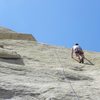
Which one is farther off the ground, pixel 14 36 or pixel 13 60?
pixel 13 60

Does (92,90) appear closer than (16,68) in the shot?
Yes

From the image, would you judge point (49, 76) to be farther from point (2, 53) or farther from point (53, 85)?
point (2, 53)

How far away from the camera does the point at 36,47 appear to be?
901 inches

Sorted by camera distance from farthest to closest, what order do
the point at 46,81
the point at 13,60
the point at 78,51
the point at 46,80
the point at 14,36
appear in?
the point at 14,36, the point at 78,51, the point at 13,60, the point at 46,80, the point at 46,81

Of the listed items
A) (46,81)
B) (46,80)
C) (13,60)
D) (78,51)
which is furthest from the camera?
(78,51)

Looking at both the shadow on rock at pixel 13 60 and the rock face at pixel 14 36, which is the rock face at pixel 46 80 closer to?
the shadow on rock at pixel 13 60

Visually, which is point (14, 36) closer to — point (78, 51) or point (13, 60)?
point (78, 51)

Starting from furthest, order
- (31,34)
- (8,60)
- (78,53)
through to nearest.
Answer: (31,34) → (78,53) → (8,60)

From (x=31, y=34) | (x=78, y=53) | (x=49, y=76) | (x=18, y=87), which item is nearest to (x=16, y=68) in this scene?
(x=49, y=76)

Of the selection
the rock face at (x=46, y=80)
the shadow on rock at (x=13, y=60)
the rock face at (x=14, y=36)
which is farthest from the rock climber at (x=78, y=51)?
the rock face at (x=14, y=36)

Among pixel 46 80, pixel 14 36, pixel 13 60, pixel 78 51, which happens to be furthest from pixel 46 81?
pixel 14 36

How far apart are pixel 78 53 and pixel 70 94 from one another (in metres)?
9.29

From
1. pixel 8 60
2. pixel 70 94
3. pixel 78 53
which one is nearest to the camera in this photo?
pixel 70 94

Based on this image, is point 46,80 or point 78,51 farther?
point 78,51
